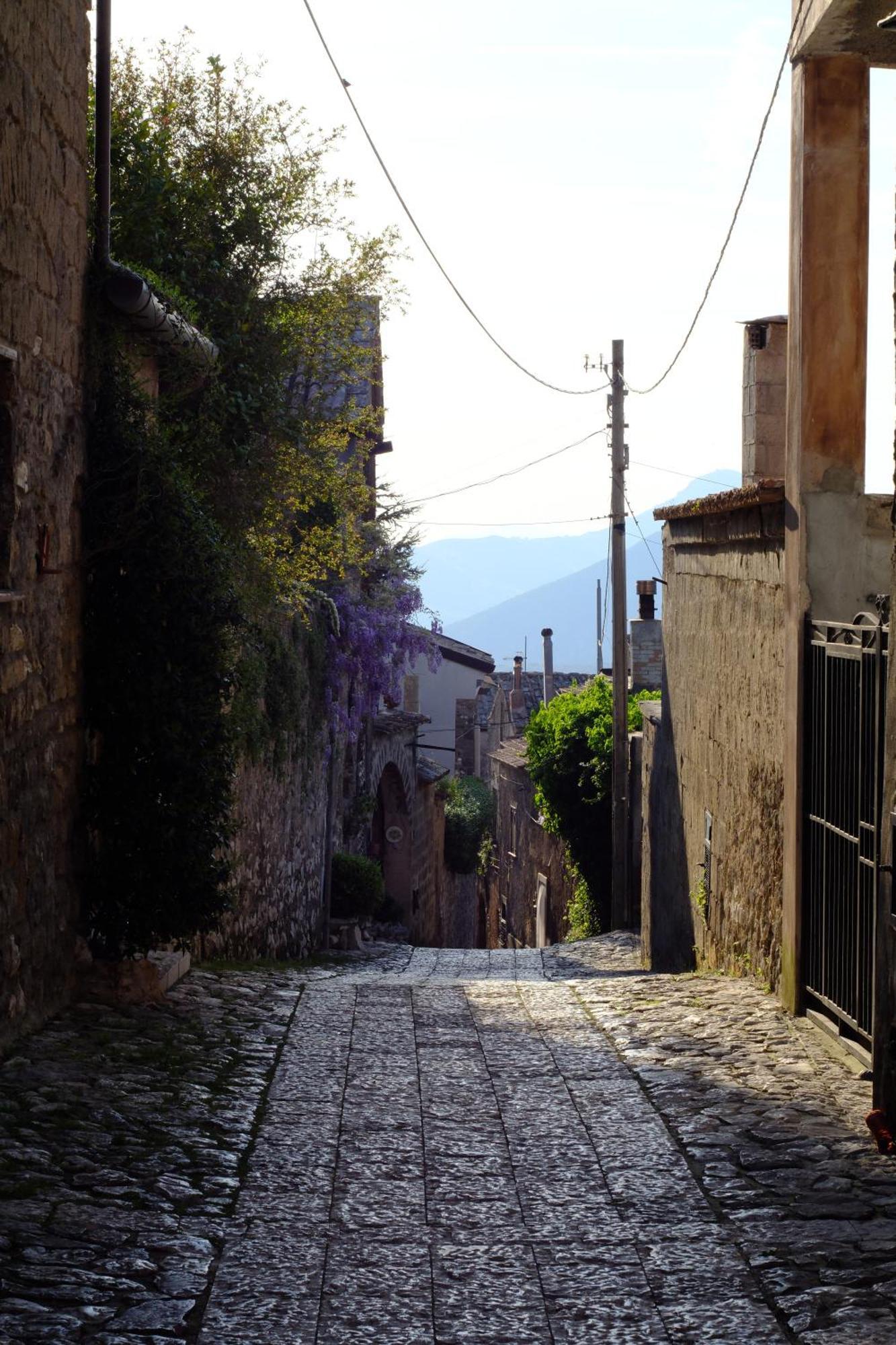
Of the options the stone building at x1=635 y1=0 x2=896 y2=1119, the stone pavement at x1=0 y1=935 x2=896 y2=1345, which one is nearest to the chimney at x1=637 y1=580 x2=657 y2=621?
the stone building at x1=635 y1=0 x2=896 y2=1119

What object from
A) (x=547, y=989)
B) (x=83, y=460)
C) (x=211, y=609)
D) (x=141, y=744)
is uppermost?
(x=83, y=460)

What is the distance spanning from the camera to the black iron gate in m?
5.93

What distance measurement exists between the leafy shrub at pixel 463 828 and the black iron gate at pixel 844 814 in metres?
26.3

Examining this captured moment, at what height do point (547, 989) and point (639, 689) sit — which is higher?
point (639, 689)

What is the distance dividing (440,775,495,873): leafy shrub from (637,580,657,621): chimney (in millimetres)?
11583

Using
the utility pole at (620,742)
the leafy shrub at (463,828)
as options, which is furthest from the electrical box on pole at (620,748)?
the leafy shrub at (463,828)

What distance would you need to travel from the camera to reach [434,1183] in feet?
14.5

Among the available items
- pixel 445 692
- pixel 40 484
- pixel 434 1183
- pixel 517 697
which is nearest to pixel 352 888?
pixel 40 484

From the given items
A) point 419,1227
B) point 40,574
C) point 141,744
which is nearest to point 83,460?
point 40,574

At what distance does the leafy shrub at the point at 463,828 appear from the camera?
113 ft

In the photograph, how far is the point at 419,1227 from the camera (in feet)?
13.2

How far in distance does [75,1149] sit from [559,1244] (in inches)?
63.0

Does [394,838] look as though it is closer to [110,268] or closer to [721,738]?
[721,738]

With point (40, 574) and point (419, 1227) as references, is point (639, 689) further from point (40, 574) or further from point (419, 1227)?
point (419, 1227)
